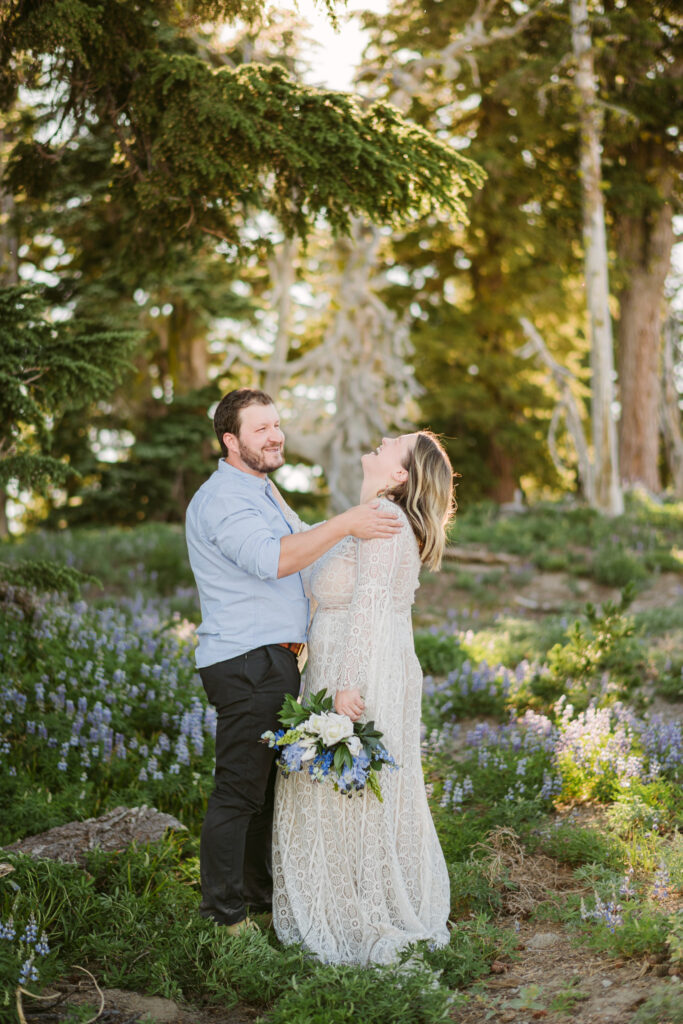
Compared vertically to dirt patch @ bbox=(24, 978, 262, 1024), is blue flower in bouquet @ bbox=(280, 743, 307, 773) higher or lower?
higher

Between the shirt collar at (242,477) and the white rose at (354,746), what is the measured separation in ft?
3.70

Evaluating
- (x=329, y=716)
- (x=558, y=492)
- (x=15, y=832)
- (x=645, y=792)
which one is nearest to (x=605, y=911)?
(x=645, y=792)

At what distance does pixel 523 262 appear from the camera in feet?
54.5

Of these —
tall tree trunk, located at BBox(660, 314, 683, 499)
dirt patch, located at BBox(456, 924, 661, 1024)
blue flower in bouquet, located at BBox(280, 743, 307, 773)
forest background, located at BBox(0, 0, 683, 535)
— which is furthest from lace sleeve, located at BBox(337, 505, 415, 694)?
tall tree trunk, located at BBox(660, 314, 683, 499)

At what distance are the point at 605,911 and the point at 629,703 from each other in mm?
2523

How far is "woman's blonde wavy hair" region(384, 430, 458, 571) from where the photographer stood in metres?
3.98

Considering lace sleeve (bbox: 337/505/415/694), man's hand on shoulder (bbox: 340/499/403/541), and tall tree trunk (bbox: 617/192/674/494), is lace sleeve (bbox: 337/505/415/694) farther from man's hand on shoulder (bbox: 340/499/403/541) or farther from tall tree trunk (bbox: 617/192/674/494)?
tall tree trunk (bbox: 617/192/674/494)

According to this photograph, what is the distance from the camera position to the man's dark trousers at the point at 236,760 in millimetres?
3807

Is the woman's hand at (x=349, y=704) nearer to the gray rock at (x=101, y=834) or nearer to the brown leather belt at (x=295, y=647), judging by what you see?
the brown leather belt at (x=295, y=647)

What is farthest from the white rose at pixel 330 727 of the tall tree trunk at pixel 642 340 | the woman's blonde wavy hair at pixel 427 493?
the tall tree trunk at pixel 642 340

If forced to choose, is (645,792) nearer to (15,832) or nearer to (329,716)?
(329,716)

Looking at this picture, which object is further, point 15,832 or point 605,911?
point 15,832

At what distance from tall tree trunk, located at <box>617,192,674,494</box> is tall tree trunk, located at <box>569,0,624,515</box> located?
2.30 metres

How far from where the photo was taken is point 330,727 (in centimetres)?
357
